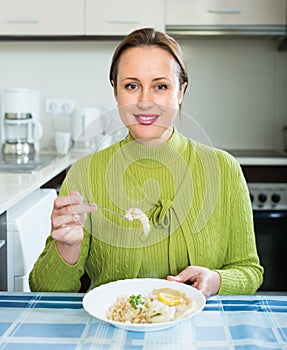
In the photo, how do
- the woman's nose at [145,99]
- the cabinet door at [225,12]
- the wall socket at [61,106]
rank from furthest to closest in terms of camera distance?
1. the wall socket at [61,106]
2. the cabinet door at [225,12]
3. the woman's nose at [145,99]

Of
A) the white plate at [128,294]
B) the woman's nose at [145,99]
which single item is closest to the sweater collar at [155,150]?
the woman's nose at [145,99]

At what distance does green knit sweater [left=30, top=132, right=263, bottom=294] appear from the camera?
1.37 m

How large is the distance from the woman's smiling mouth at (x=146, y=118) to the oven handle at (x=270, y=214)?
169cm

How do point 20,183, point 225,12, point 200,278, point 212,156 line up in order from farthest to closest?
1. point 225,12
2. point 20,183
3. point 212,156
4. point 200,278

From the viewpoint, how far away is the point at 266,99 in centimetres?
335

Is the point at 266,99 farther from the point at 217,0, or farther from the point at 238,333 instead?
the point at 238,333

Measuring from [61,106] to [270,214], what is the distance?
3.98 feet

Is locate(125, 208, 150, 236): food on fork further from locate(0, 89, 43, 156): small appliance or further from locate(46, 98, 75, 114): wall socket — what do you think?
locate(46, 98, 75, 114): wall socket

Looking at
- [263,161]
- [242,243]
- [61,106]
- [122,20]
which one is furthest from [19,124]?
[242,243]

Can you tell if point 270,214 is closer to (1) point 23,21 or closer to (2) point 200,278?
(1) point 23,21

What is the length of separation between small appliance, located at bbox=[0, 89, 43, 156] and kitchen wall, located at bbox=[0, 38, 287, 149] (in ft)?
0.73

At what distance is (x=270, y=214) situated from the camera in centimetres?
291

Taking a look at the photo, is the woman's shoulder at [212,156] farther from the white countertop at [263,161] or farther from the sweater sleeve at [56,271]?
the white countertop at [263,161]

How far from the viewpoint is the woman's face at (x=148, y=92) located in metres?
1.31
